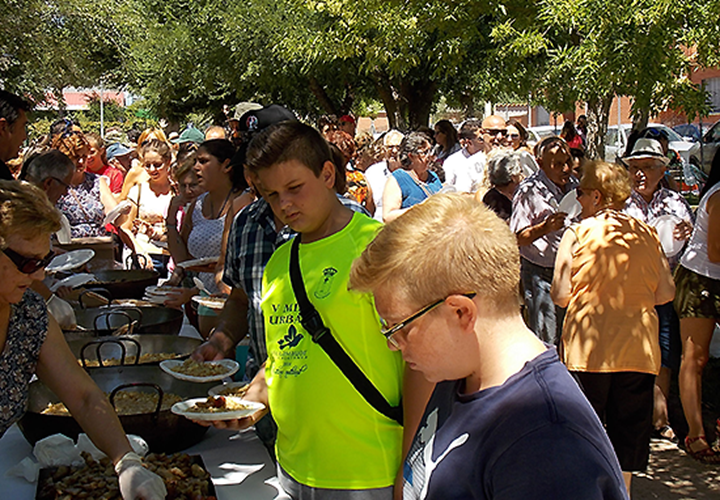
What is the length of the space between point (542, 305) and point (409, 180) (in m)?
1.65

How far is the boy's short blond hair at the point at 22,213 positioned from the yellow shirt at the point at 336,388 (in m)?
0.90

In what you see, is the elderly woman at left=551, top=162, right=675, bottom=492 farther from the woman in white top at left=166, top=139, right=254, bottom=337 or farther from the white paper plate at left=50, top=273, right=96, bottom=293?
the white paper plate at left=50, top=273, right=96, bottom=293

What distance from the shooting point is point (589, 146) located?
867 cm

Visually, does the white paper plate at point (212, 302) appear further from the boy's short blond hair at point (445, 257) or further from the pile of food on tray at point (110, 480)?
the boy's short blond hair at point (445, 257)

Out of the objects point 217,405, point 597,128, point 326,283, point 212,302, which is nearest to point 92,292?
point 212,302

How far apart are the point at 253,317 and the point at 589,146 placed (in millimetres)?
6773

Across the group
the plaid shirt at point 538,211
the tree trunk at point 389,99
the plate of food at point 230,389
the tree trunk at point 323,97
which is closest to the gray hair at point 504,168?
the plaid shirt at point 538,211

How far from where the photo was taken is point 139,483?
2361mm

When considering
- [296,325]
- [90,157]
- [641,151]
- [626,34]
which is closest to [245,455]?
[296,325]

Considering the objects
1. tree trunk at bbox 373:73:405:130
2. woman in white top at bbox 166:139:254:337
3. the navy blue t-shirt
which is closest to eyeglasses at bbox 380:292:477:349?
the navy blue t-shirt

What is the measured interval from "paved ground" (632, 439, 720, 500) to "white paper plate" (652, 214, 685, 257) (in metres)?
1.34

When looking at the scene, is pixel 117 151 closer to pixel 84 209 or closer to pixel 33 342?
pixel 84 209

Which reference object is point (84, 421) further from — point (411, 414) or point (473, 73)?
point (473, 73)

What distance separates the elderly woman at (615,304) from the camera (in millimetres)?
3787
